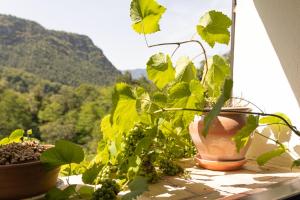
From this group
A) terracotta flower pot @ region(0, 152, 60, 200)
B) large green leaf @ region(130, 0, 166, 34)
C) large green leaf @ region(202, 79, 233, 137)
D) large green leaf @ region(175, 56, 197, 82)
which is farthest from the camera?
large green leaf @ region(175, 56, 197, 82)

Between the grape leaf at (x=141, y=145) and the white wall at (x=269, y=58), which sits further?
the white wall at (x=269, y=58)

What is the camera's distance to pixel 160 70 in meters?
0.99

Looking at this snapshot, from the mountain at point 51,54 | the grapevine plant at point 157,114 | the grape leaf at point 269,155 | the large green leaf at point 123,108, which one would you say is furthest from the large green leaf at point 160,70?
the mountain at point 51,54

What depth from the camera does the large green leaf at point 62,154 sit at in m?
0.65

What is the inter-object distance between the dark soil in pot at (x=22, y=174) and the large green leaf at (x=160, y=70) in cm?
42

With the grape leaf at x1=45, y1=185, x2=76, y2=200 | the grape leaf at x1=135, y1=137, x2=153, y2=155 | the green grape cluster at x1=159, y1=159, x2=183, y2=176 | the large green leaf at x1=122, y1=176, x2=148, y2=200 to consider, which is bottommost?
the green grape cluster at x1=159, y1=159, x2=183, y2=176

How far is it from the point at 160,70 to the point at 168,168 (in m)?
0.29

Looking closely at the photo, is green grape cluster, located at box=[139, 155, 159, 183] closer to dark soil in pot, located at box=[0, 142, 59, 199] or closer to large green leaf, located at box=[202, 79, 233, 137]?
dark soil in pot, located at box=[0, 142, 59, 199]

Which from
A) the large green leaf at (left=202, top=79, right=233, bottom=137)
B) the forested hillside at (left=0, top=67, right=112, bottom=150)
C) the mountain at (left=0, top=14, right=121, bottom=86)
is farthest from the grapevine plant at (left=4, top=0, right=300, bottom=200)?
the mountain at (left=0, top=14, right=121, bottom=86)

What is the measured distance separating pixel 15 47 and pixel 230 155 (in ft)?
96.1

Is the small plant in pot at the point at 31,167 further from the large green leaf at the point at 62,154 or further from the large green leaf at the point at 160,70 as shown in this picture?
the large green leaf at the point at 160,70

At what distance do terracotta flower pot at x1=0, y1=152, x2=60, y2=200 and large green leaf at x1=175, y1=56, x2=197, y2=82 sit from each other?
1.69 feet

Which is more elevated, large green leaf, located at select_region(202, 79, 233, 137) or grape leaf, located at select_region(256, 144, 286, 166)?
large green leaf, located at select_region(202, 79, 233, 137)

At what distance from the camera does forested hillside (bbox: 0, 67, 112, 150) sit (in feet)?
62.5
